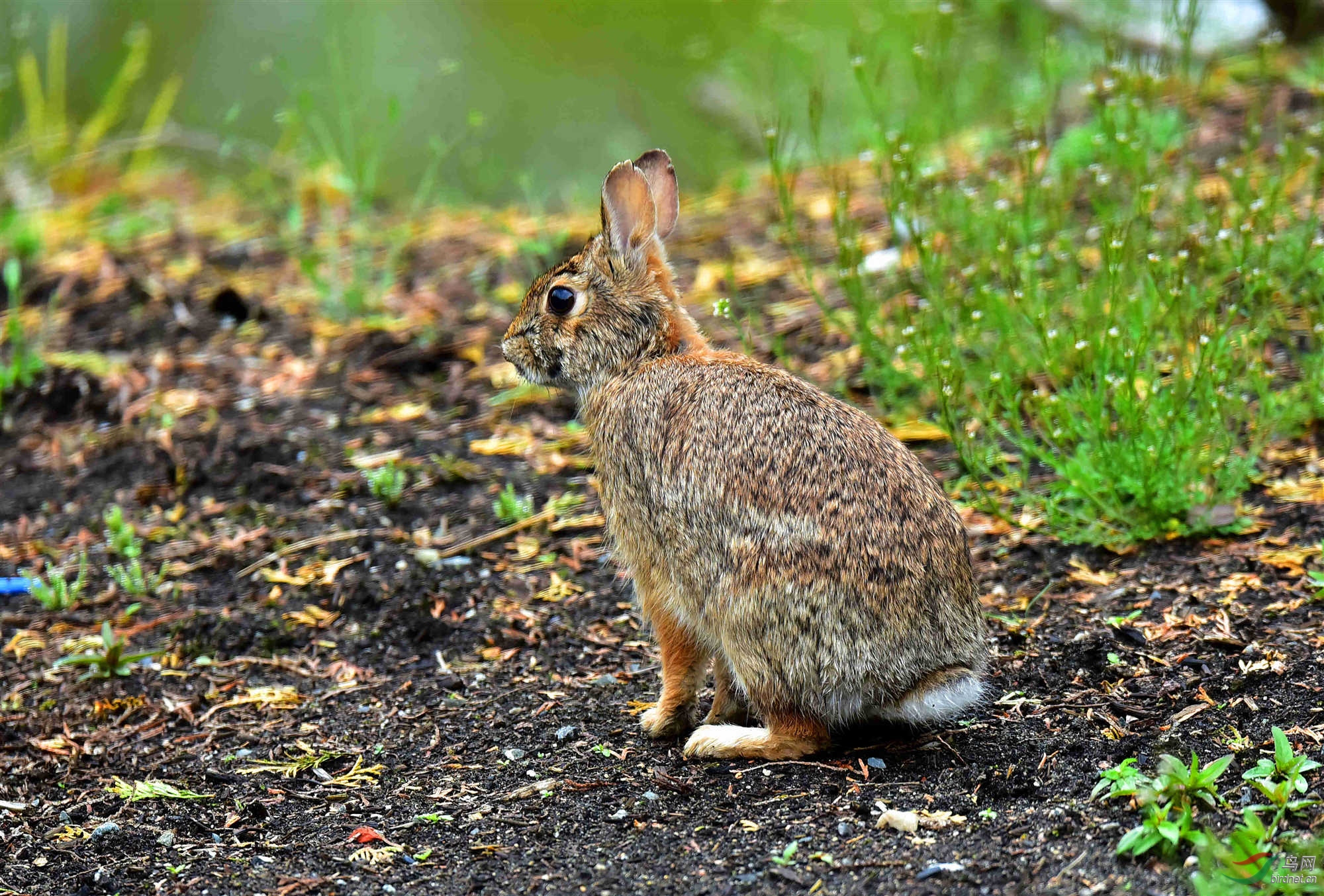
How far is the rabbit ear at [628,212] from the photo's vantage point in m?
4.41

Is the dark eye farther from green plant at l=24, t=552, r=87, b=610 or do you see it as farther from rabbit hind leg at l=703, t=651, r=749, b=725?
green plant at l=24, t=552, r=87, b=610

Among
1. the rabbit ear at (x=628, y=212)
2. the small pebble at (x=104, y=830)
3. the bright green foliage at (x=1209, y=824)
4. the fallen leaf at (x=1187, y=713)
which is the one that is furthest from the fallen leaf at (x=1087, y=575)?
the small pebble at (x=104, y=830)

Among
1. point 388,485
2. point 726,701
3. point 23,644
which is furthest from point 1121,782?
point 23,644

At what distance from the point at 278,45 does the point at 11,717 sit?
9.32 metres

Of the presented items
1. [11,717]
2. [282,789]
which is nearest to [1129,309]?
[282,789]

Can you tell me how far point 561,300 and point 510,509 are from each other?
1229 millimetres

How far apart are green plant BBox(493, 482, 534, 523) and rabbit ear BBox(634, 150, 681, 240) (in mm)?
1355

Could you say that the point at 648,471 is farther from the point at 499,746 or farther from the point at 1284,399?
the point at 1284,399

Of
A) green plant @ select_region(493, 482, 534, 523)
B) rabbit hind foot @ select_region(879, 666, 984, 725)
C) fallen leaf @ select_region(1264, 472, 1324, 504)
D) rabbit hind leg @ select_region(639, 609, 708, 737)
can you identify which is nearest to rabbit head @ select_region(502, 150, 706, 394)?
rabbit hind leg @ select_region(639, 609, 708, 737)

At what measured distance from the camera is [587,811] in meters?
3.59

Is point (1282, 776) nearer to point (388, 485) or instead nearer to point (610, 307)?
point (610, 307)

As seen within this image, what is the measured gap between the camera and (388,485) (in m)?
5.53

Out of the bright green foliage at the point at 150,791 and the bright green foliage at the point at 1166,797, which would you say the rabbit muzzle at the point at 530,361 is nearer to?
the bright green foliage at the point at 150,791

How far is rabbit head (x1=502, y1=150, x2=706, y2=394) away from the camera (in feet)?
14.4
